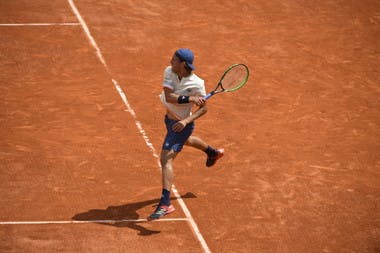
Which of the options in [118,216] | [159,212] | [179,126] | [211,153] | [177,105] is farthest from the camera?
[211,153]

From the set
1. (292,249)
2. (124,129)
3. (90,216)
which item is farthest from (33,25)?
(292,249)

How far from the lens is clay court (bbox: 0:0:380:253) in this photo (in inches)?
401

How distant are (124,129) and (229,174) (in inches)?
88.0

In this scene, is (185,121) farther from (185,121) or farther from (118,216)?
(118,216)

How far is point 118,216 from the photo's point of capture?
409 inches

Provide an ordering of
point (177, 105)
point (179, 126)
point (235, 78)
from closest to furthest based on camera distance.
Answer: point (179, 126) < point (177, 105) < point (235, 78)

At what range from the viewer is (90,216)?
10.3 m

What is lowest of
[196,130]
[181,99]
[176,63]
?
[196,130]

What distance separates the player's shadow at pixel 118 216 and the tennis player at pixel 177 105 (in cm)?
22

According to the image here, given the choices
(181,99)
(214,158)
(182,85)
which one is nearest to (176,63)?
(182,85)

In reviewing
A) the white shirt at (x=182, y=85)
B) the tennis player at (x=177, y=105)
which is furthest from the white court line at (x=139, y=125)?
the white shirt at (x=182, y=85)

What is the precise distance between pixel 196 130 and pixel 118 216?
10.5 ft

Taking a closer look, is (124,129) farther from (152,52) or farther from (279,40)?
(279,40)

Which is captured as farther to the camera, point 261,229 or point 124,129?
point 124,129
